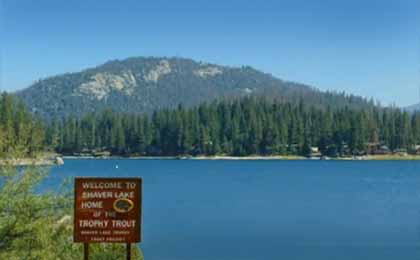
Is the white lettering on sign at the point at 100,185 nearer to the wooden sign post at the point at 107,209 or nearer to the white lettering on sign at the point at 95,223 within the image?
the wooden sign post at the point at 107,209

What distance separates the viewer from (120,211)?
10.2 m

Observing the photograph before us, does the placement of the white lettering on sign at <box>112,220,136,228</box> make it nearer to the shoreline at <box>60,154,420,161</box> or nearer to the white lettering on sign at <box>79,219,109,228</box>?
the white lettering on sign at <box>79,219,109,228</box>

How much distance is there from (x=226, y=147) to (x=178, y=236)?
5082 inches

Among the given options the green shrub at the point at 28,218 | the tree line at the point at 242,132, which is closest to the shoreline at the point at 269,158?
the tree line at the point at 242,132

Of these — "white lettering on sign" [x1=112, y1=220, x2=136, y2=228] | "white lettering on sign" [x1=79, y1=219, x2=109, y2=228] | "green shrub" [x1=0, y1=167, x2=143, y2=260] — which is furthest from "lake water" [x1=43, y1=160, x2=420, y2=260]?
"white lettering on sign" [x1=112, y1=220, x2=136, y2=228]

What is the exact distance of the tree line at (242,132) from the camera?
168 meters

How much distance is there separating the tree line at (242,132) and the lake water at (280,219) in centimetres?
6825

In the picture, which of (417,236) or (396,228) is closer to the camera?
(417,236)

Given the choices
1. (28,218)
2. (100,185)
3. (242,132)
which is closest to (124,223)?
(100,185)

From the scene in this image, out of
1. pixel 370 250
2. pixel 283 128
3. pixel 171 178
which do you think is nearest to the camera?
pixel 370 250

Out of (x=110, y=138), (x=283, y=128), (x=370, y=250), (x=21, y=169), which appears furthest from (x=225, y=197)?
(x=110, y=138)

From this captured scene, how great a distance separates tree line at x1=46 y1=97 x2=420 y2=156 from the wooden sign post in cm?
15694

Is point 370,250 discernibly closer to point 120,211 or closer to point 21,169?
point 21,169

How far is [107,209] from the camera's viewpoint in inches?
399
